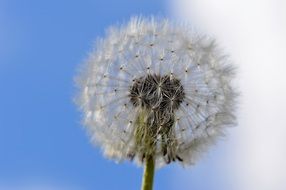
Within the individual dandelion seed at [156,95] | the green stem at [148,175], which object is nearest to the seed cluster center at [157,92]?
the individual dandelion seed at [156,95]

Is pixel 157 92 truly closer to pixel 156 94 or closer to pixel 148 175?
pixel 156 94

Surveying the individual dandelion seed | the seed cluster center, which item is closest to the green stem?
the individual dandelion seed

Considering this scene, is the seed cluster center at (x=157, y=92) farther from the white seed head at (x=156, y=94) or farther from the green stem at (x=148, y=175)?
the green stem at (x=148, y=175)

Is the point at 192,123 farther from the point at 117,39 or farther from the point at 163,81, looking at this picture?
the point at 117,39

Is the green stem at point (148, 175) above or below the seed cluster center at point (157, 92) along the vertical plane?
below

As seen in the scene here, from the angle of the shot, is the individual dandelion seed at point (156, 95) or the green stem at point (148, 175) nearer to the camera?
the green stem at point (148, 175)
